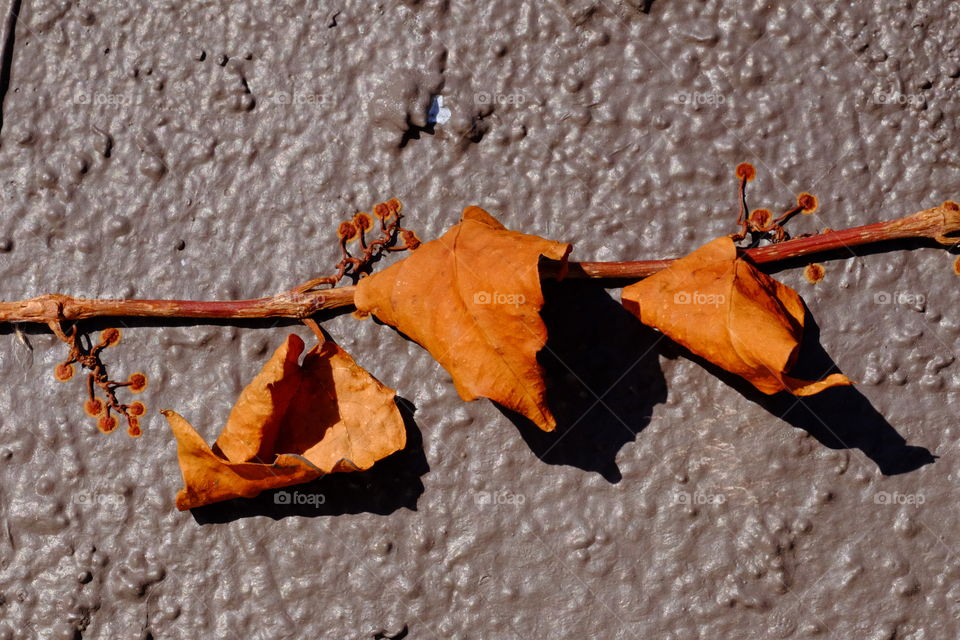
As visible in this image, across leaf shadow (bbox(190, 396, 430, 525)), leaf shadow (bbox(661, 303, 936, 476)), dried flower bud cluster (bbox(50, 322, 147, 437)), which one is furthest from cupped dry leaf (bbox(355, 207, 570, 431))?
dried flower bud cluster (bbox(50, 322, 147, 437))

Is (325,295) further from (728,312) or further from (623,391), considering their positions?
(728,312)

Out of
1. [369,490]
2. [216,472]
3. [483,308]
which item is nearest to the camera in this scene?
[483,308]

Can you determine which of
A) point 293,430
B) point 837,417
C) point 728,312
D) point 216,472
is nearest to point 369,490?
point 293,430

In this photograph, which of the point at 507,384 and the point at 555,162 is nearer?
the point at 507,384

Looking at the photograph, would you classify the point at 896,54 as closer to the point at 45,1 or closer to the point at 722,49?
the point at 722,49

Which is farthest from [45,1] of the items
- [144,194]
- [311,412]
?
[311,412]
